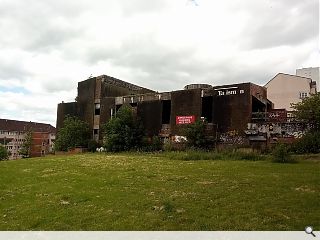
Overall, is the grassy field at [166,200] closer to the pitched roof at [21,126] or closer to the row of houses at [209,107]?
the row of houses at [209,107]

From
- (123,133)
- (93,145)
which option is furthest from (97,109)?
(123,133)

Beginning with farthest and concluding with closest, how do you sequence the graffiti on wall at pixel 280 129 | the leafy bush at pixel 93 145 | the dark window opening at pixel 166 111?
the leafy bush at pixel 93 145 < the dark window opening at pixel 166 111 < the graffiti on wall at pixel 280 129

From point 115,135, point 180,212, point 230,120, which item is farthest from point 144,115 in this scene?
point 180,212

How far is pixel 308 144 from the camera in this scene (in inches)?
1192

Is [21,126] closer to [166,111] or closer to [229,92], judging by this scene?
[166,111]

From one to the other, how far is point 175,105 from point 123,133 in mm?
6925

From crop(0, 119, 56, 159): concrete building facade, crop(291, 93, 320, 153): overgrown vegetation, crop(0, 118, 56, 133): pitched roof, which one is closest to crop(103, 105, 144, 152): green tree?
crop(291, 93, 320, 153): overgrown vegetation

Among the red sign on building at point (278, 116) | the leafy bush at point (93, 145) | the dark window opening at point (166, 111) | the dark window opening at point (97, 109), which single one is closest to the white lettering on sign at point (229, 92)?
the red sign on building at point (278, 116)

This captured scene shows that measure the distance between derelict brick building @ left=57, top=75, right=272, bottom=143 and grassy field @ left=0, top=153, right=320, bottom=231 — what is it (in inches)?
757

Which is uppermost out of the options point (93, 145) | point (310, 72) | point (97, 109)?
point (310, 72)

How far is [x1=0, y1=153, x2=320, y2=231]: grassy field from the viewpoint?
31.8 ft

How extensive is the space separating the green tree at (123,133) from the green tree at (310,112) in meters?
18.2

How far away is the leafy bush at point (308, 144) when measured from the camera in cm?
2977
